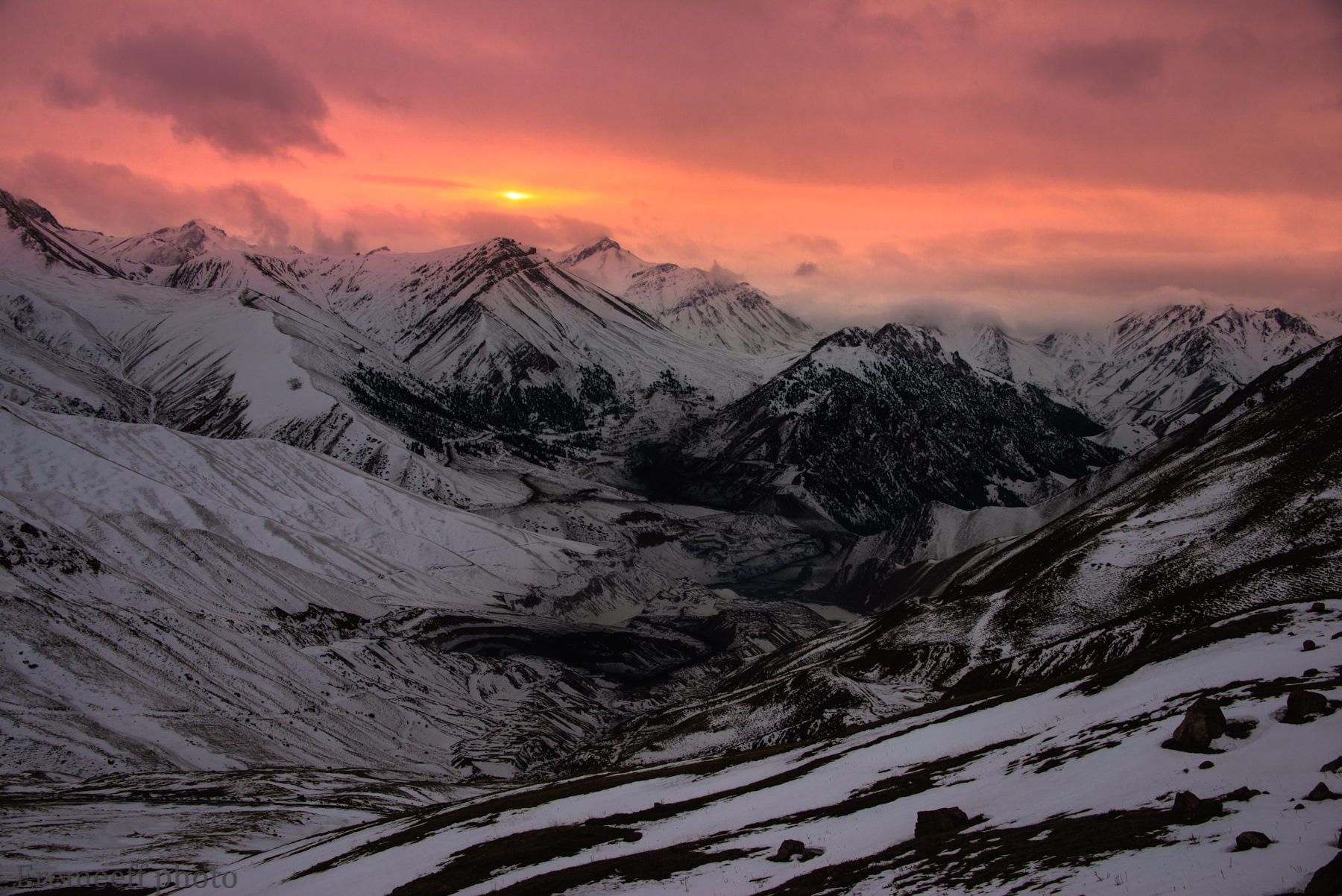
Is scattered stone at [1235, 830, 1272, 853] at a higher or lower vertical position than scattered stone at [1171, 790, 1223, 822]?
higher

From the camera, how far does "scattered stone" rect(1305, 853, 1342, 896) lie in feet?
62.9

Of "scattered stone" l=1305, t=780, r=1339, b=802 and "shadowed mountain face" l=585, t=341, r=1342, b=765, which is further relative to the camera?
"shadowed mountain face" l=585, t=341, r=1342, b=765

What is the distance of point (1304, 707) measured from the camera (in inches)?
1283

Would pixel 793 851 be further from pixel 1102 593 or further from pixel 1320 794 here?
pixel 1102 593

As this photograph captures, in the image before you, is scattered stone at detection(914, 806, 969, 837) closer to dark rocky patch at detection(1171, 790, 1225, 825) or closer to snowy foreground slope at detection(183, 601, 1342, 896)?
snowy foreground slope at detection(183, 601, 1342, 896)

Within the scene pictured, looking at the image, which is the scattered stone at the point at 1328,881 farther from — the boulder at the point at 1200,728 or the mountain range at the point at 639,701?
the boulder at the point at 1200,728

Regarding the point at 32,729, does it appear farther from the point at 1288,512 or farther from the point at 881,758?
the point at 1288,512

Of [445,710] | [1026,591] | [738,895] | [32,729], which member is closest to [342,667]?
[445,710]

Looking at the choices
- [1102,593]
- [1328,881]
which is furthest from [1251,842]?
[1102,593]

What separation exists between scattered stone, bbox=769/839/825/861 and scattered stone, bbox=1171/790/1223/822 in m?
13.9

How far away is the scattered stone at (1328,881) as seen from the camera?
62.9 ft

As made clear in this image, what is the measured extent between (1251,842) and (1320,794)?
412 cm

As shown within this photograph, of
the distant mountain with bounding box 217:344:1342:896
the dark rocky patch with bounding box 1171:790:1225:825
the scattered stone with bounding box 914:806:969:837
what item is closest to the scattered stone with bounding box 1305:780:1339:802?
the distant mountain with bounding box 217:344:1342:896

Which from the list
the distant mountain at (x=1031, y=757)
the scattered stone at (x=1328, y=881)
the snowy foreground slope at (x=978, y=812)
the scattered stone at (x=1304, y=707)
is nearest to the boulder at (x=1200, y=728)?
the distant mountain at (x=1031, y=757)
